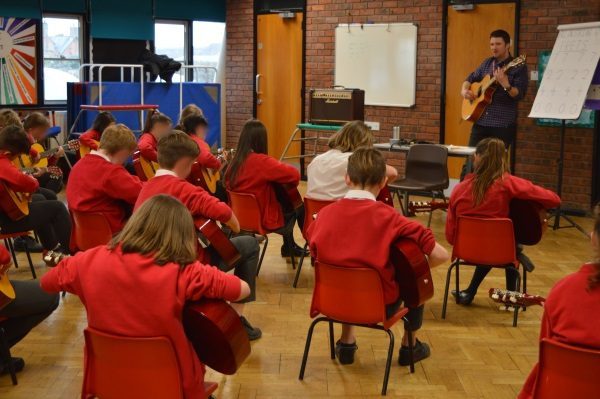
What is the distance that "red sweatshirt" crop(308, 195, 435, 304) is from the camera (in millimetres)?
3289

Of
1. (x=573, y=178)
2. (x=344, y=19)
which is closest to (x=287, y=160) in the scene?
(x=344, y=19)

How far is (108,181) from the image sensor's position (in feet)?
14.7

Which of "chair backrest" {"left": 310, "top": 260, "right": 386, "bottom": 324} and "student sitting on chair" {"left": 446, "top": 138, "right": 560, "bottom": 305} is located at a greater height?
"student sitting on chair" {"left": 446, "top": 138, "right": 560, "bottom": 305}

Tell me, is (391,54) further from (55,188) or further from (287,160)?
(55,188)

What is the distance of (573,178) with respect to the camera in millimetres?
8188

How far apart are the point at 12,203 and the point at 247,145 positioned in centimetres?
153

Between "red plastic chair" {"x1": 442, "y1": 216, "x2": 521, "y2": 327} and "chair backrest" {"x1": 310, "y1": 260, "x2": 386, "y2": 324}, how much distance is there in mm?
1228

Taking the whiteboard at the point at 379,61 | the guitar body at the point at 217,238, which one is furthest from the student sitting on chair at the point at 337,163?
the whiteboard at the point at 379,61

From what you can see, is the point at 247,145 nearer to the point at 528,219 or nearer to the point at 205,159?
the point at 205,159

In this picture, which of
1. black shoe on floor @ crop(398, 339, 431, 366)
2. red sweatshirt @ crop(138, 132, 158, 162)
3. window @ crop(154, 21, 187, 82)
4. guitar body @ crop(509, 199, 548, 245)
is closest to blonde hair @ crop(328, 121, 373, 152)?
guitar body @ crop(509, 199, 548, 245)

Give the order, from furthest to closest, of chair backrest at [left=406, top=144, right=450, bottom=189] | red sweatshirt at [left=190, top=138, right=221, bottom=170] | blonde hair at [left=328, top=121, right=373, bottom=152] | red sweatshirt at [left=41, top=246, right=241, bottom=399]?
chair backrest at [left=406, top=144, right=450, bottom=189], red sweatshirt at [left=190, top=138, right=221, bottom=170], blonde hair at [left=328, top=121, right=373, bottom=152], red sweatshirt at [left=41, top=246, right=241, bottom=399]

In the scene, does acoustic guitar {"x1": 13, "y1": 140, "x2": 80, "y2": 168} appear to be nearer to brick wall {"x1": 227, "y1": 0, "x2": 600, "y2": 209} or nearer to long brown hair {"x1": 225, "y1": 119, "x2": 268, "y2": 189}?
long brown hair {"x1": 225, "y1": 119, "x2": 268, "y2": 189}

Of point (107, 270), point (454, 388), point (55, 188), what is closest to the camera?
point (107, 270)

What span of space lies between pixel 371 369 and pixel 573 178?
5.06 m
